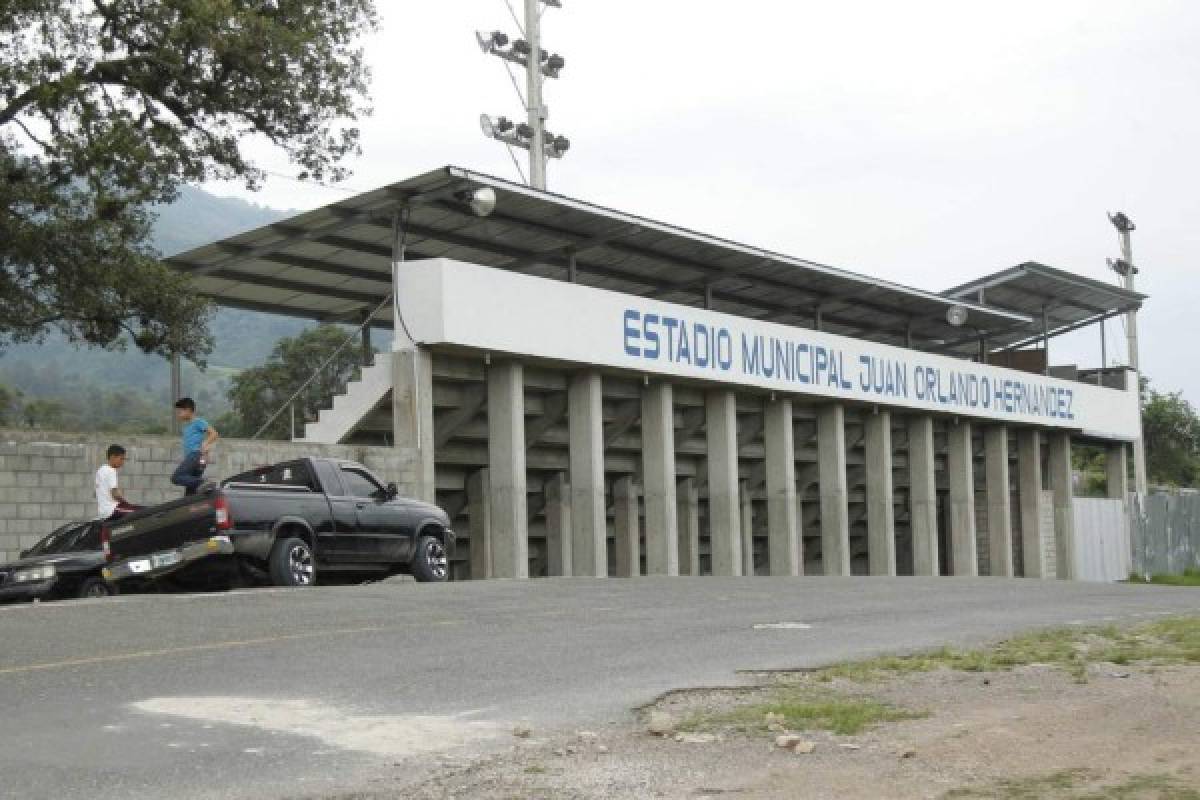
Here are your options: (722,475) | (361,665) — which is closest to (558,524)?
(722,475)

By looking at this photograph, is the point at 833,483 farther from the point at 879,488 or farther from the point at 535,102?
the point at 535,102

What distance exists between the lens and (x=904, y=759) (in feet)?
25.8

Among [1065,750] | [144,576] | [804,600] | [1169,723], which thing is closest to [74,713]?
[1065,750]

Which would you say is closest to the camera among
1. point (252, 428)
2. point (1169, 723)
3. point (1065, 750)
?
point (1065, 750)

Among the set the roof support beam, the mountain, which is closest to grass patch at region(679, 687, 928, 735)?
the roof support beam

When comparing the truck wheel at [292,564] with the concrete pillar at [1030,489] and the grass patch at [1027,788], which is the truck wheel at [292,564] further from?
the concrete pillar at [1030,489]

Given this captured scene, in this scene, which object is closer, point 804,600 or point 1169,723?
point 1169,723

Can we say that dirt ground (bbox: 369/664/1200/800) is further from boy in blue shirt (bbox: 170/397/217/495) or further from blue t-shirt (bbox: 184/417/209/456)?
blue t-shirt (bbox: 184/417/209/456)

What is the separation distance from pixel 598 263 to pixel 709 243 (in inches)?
108

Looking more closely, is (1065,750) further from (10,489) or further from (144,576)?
(10,489)

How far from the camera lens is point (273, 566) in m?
18.3

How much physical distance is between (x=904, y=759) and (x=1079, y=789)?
0.97 meters

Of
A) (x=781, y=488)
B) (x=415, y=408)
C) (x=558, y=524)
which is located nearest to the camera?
(x=415, y=408)

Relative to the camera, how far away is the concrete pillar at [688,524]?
1617 inches
